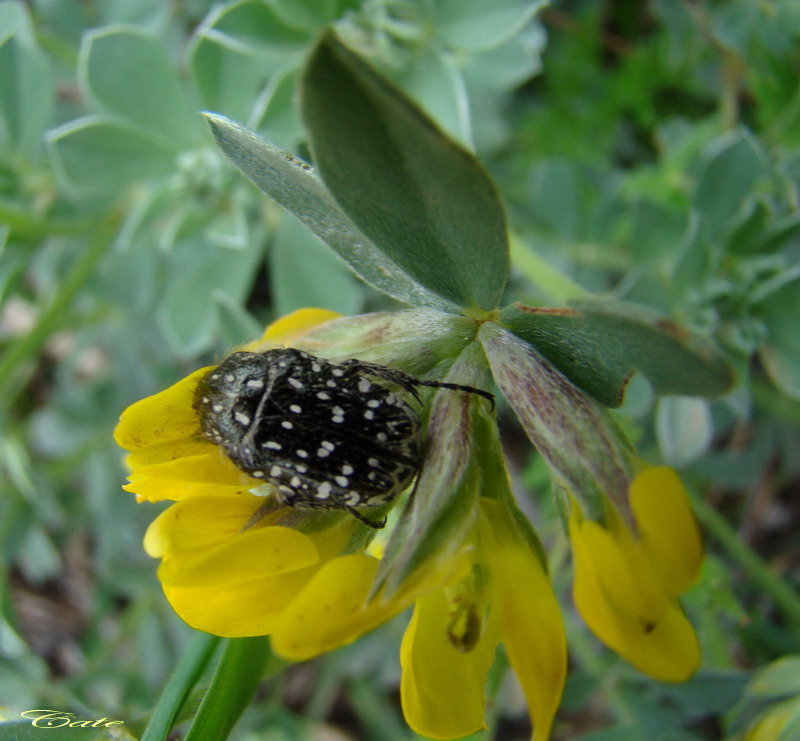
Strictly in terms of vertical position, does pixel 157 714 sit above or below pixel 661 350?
below

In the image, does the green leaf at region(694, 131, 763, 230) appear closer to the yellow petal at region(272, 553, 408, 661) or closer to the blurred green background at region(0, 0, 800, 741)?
the blurred green background at region(0, 0, 800, 741)

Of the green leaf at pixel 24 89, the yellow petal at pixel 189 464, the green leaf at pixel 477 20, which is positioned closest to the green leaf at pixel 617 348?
the yellow petal at pixel 189 464

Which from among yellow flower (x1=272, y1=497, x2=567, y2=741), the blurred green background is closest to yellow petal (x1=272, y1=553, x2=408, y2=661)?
yellow flower (x1=272, y1=497, x2=567, y2=741)

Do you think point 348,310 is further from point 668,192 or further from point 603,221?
point 668,192

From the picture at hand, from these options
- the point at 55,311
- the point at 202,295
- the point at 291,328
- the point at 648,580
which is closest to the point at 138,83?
the point at 202,295

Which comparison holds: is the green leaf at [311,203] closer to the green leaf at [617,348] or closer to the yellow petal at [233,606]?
the green leaf at [617,348]

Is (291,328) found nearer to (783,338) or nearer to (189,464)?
(189,464)

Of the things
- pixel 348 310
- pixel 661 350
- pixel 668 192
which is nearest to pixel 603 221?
pixel 668 192
